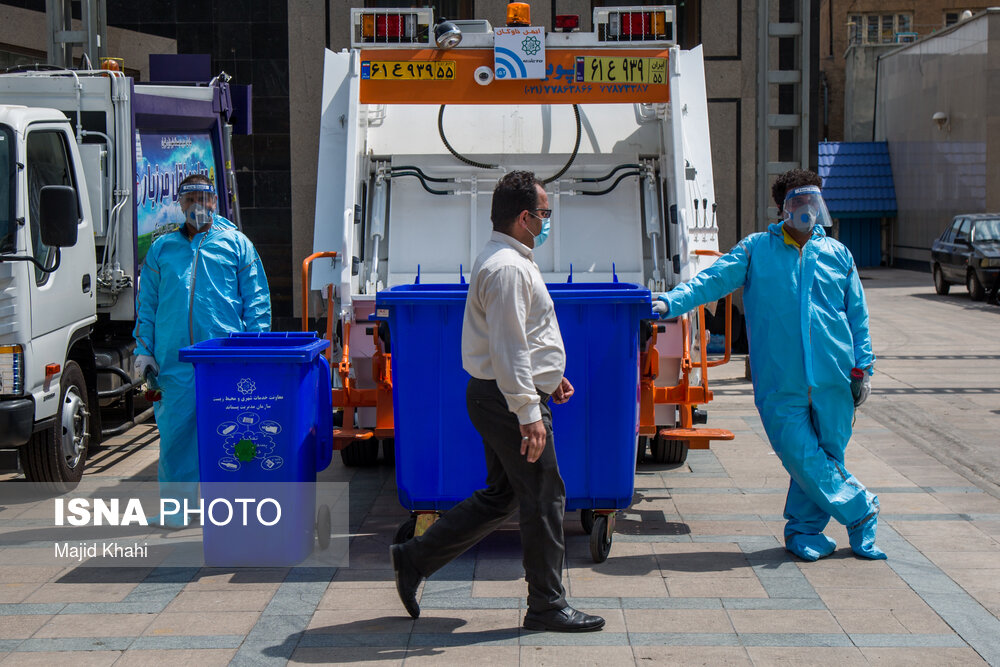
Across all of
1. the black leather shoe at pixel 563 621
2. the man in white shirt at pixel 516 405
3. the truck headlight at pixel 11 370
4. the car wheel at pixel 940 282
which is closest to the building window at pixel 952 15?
the car wheel at pixel 940 282

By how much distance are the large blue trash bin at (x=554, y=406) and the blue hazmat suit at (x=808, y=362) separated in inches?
14.0

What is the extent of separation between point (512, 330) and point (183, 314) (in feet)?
8.71

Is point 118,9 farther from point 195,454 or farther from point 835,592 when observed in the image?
point 835,592

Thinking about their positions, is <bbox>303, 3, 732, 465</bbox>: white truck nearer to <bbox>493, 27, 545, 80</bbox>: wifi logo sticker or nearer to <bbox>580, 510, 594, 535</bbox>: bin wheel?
<bbox>493, 27, 545, 80</bbox>: wifi logo sticker

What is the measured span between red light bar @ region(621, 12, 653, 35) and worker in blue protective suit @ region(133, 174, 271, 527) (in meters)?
2.84

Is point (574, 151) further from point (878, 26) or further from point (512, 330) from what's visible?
point (878, 26)

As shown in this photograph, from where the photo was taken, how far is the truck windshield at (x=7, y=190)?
661 centimetres

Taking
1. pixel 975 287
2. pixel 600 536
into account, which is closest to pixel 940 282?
pixel 975 287

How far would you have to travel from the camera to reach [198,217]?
639cm

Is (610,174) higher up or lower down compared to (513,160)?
lower down

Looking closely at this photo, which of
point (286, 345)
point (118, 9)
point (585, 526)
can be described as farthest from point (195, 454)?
point (118, 9)

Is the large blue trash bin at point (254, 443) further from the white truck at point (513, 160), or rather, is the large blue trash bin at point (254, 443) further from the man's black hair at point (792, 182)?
the man's black hair at point (792, 182)

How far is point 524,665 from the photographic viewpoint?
4285 millimetres

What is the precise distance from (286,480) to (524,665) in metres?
1.69
